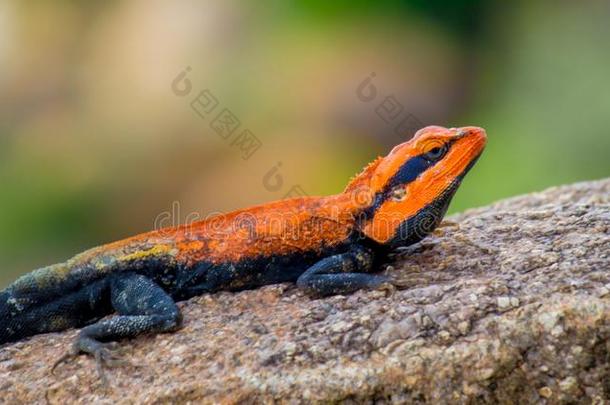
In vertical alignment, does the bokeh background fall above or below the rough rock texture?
above

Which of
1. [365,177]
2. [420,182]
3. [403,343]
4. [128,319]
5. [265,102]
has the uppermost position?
[265,102]

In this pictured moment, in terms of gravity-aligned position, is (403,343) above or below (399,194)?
below

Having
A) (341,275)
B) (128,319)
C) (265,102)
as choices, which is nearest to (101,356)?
(128,319)

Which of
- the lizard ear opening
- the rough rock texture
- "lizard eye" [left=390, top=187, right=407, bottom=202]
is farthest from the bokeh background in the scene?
the rough rock texture

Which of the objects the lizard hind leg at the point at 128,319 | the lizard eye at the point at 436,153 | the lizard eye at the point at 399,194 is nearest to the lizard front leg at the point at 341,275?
the lizard eye at the point at 399,194

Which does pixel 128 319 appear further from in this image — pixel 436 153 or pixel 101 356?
pixel 436 153

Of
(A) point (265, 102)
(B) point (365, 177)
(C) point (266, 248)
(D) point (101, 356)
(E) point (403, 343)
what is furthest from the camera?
(A) point (265, 102)

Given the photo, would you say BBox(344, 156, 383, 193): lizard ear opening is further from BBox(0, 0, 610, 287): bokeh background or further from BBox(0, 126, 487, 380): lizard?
BBox(0, 0, 610, 287): bokeh background

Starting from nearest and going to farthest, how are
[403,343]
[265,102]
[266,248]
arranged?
[403,343]
[266,248]
[265,102]
